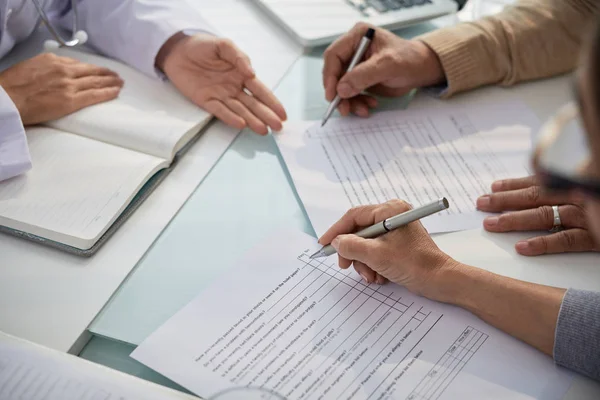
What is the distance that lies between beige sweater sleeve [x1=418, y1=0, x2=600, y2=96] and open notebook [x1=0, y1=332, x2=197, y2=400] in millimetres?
783

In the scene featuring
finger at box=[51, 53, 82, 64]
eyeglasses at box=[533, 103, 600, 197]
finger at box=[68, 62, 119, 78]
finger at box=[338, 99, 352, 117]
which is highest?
eyeglasses at box=[533, 103, 600, 197]

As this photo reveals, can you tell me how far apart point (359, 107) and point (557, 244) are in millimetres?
423

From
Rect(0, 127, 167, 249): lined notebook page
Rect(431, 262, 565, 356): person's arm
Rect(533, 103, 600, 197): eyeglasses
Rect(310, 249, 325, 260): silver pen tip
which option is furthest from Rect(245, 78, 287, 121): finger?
Rect(533, 103, 600, 197): eyeglasses

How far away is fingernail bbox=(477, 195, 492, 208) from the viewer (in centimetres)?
93

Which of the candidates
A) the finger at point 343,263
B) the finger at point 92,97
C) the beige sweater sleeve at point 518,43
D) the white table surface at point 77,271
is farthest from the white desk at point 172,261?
the beige sweater sleeve at point 518,43

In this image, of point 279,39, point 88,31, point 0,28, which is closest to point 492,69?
point 279,39

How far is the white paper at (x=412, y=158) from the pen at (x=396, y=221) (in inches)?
2.0

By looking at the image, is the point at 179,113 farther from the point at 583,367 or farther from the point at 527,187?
the point at 583,367

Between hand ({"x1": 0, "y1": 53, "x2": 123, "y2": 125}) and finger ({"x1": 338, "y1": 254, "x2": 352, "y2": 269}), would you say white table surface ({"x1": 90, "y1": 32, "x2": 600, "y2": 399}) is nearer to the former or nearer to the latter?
finger ({"x1": 338, "y1": 254, "x2": 352, "y2": 269})

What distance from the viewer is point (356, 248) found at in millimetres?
796

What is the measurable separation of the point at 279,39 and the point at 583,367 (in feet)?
2.88

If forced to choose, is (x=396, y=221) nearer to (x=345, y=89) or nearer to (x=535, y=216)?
(x=535, y=216)

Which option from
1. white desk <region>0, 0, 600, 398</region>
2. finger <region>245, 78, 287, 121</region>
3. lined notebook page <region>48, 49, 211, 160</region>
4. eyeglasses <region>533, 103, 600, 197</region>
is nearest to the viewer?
eyeglasses <region>533, 103, 600, 197</region>

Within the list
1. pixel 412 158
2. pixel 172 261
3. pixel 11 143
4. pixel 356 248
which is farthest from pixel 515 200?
pixel 11 143
